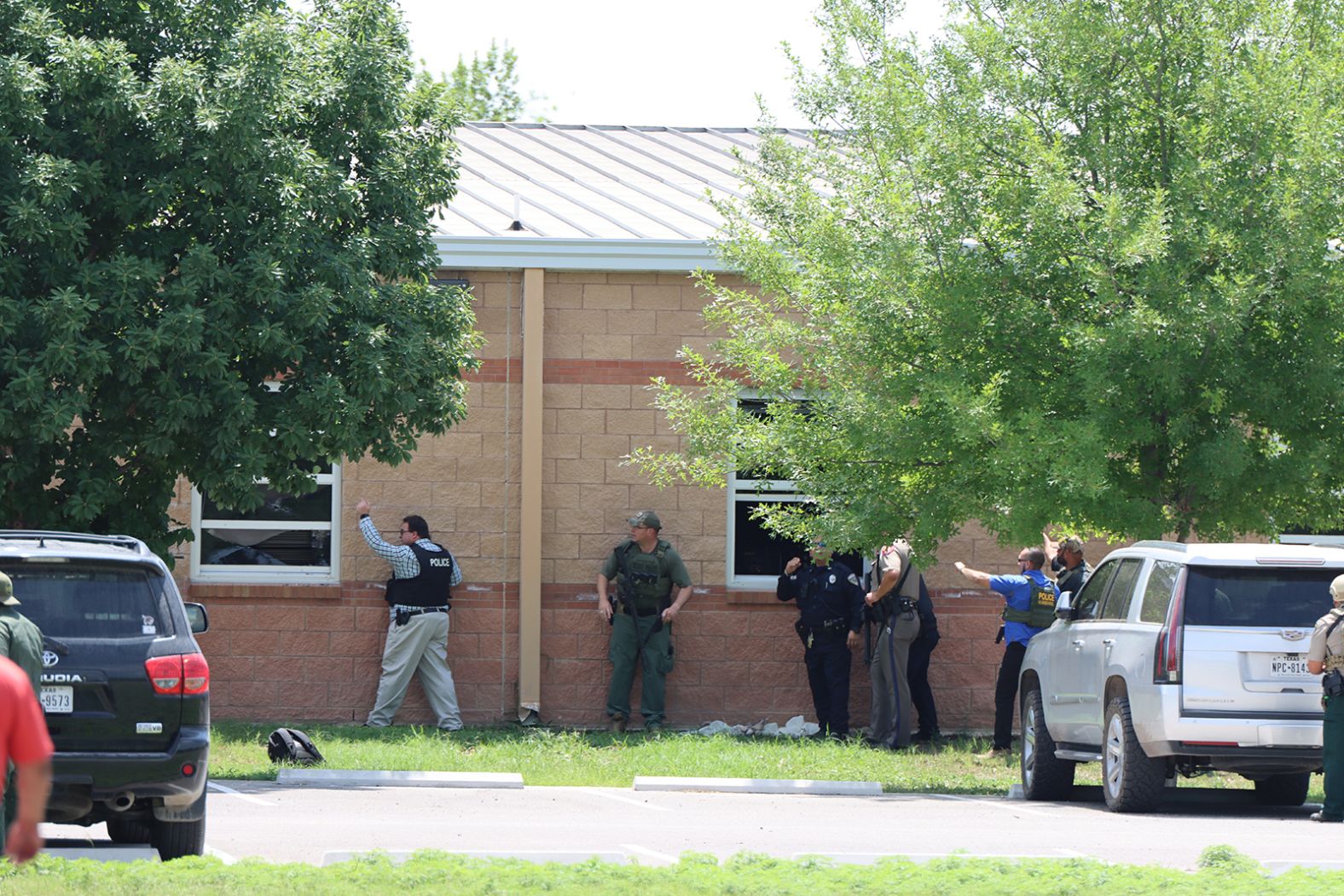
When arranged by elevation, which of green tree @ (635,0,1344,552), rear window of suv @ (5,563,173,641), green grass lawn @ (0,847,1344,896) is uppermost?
green tree @ (635,0,1344,552)

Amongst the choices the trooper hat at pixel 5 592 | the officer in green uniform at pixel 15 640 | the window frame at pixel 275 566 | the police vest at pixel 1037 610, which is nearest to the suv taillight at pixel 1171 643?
the police vest at pixel 1037 610

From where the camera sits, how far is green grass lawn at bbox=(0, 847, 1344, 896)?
728 cm

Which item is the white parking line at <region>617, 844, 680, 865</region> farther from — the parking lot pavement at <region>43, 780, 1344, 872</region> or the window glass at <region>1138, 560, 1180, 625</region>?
the window glass at <region>1138, 560, 1180, 625</region>

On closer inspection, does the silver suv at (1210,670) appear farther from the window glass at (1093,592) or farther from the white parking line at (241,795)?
the white parking line at (241,795)

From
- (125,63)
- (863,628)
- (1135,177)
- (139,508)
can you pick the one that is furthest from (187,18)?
(863,628)

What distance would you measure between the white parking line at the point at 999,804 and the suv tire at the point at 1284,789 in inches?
71.7

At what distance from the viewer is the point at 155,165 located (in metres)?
13.1

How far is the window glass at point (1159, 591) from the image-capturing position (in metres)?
11.7

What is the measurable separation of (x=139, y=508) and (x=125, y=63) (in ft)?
11.4

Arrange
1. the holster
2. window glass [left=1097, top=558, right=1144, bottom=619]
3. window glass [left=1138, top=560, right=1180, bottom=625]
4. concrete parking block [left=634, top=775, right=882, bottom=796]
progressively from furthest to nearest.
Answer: concrete parking block [left=634, top=775, right=882, bottom=796]
window glass [left=1097, top=558, right=1144, bottom=619]
window glass [left=1138, top=560, right=1180, bottom=625]
the holster

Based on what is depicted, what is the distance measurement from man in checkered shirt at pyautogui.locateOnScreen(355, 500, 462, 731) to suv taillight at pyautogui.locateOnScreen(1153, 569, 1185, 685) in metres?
7.52

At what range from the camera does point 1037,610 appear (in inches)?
627

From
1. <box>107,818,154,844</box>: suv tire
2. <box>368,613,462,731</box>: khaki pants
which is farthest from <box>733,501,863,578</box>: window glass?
<box>107,818,154,844</box>: suv tire

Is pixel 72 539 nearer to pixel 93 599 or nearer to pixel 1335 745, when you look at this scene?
pixel 93 599
